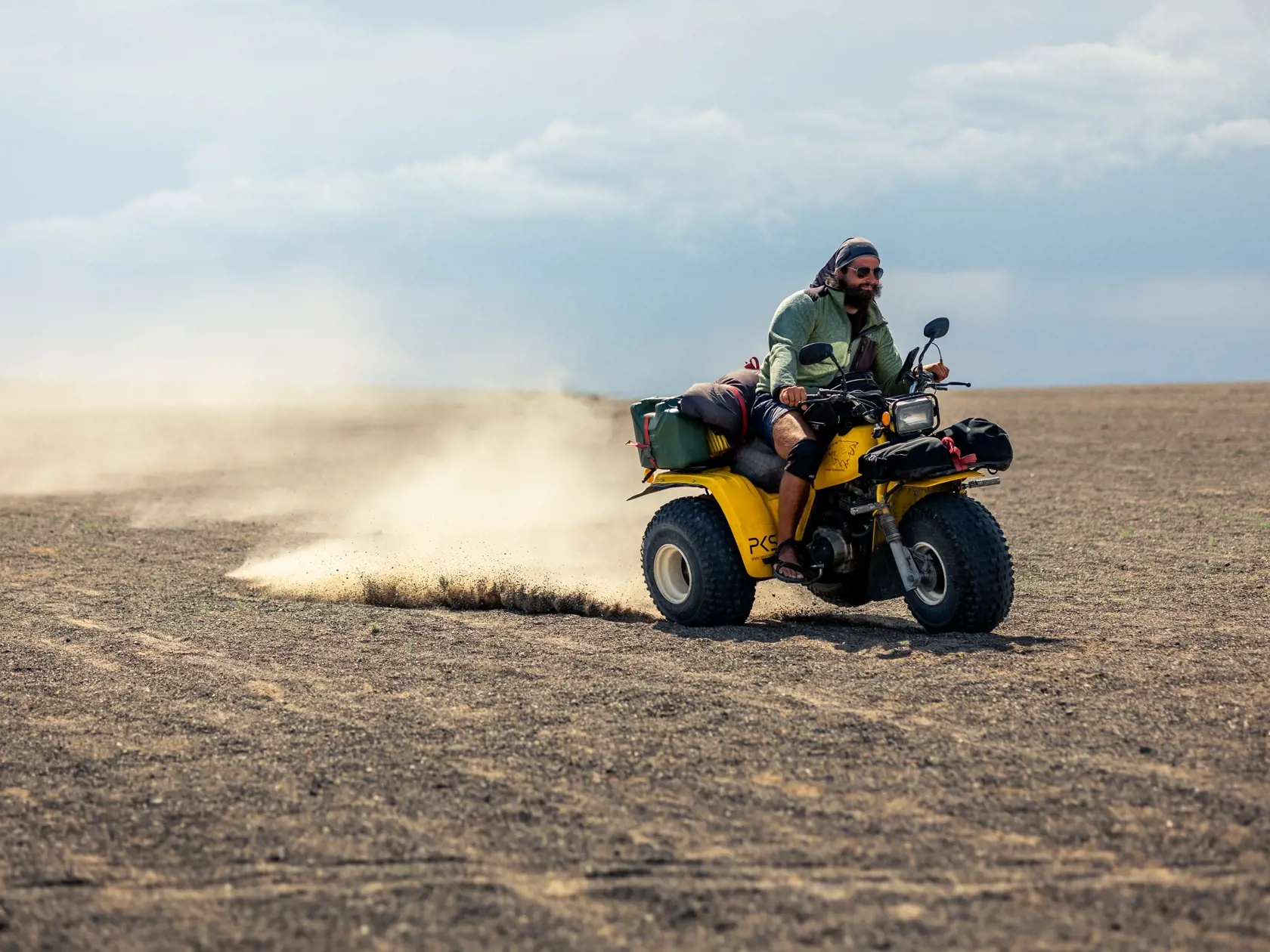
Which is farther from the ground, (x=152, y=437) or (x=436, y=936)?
(x=152, y=437)

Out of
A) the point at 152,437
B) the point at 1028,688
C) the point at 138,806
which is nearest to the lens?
the point at 138,806

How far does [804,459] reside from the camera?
838cm

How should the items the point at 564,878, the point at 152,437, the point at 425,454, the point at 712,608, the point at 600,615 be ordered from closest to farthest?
the point at 564,878
the point at 712,608
the point at 600,615
the point at 425,454
the point at 152,437

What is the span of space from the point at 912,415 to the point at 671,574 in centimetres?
210

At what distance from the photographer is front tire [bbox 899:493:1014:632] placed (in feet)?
25.7

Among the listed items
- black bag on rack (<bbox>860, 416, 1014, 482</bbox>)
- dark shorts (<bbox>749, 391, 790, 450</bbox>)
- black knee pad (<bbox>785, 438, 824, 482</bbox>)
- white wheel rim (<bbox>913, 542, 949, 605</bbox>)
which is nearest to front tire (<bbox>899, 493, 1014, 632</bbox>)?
white wheel rim (<bbox>913, 542, 949, 605</bbox>)

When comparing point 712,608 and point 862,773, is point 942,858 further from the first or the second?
point 712,608

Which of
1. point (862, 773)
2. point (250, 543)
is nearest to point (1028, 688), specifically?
point (862, 773)

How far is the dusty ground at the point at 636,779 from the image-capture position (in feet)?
13.4

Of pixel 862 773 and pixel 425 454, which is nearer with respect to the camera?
pixel 862 773

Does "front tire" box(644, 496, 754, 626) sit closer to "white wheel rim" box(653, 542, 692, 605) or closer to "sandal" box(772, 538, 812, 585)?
"white wheel rim" box(653, 542, 692, 605)

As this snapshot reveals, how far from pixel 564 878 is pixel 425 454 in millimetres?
28890

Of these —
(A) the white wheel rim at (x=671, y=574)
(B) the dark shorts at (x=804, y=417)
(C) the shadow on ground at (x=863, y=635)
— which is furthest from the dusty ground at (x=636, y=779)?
(B) the dark shorts at (x=804, y=417)

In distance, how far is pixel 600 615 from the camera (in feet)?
32.1
